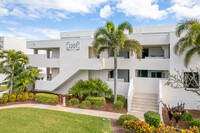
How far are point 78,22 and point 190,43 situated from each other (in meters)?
16.2

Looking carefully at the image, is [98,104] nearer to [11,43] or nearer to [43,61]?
[43,61]

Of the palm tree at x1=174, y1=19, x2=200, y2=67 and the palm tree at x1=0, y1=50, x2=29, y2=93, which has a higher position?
the palm tree at x1=174, y1=19, x2=200, y2=67

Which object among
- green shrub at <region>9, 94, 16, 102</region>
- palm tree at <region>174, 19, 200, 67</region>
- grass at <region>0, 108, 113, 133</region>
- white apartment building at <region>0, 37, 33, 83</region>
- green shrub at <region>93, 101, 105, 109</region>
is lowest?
grass at <region>0, 108, 113, 133</region>

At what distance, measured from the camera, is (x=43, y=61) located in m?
19.1

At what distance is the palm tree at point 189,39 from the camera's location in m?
11.2

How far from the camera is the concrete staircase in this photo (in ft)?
40.5

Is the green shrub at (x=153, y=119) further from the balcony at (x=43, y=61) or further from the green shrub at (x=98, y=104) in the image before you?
the balcony at (x=43, y=61)

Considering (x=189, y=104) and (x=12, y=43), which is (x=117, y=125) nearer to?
(x=189, y=104)

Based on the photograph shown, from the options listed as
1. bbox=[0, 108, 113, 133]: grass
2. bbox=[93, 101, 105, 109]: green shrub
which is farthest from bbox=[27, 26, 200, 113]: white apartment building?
bbox=[0, 108, 113, 133]: grass

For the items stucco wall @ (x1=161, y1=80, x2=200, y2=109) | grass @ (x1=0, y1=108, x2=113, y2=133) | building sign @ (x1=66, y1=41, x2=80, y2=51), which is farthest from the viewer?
building sign @ (x1=66, y1=41, x2=80, y2=51)

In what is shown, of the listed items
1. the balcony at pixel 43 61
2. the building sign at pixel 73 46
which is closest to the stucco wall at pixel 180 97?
the building sign at pixel 73 46

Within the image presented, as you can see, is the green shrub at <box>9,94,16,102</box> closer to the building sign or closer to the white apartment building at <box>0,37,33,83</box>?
the building sign

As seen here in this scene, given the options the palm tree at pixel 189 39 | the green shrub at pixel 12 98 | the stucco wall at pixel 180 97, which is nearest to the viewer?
the palm tree at pixel 189 39

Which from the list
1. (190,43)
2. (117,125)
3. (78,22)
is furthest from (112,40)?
(78,22)
